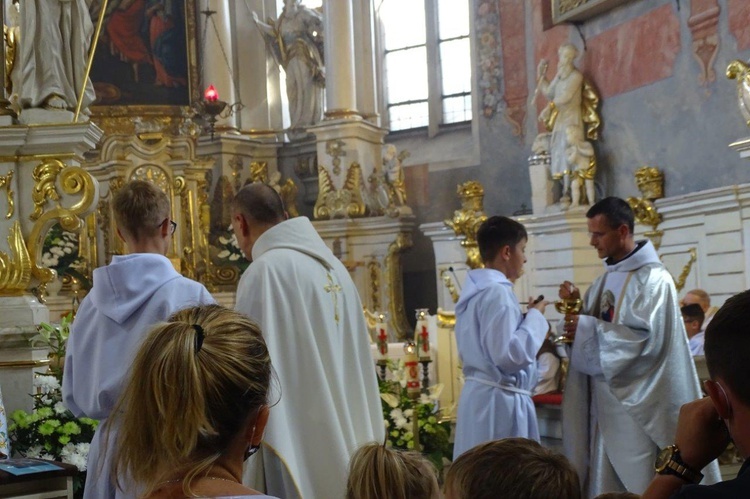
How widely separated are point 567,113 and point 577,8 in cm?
127

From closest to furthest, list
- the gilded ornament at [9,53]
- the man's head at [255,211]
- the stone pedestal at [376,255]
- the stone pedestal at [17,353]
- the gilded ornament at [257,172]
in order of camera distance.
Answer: the man's head at [255,211] → the stone pedestal at [17,353] → the gilded ornament at [9,53] → the stone pedestal at [376,255] → the gilded ornament at [257,172]

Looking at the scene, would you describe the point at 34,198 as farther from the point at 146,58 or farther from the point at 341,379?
the point at 146,58

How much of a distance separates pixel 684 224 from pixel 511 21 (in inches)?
193

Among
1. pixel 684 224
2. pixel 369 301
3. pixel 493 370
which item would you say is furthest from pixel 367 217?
pixel 493 370

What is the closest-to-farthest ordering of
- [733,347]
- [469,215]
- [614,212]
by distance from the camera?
1. [733,347]
2. [614,212]
3. [469,215]

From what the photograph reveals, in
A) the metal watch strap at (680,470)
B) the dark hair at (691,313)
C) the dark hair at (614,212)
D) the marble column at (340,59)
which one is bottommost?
the dark hair at (691,313)

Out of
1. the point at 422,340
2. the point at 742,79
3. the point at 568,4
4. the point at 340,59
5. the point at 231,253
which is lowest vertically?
the point at 422,340

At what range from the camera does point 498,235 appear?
5133 millimetres

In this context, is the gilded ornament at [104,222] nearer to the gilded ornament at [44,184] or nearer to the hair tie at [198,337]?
the gilded ornament at [44,184]

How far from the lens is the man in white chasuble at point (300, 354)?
386 cm

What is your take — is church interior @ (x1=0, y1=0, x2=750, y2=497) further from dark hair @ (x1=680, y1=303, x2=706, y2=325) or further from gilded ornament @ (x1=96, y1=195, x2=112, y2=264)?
dark hair @ (x1=680, y1=303, x2=706, y2=325)

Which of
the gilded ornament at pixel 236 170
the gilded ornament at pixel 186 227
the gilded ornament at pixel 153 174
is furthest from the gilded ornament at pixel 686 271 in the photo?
the gilded ornament at pixel 236 170

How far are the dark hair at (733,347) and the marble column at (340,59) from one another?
13650 mm

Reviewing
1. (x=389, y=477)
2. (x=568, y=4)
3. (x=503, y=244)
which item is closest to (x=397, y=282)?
(x=568, y=4)
